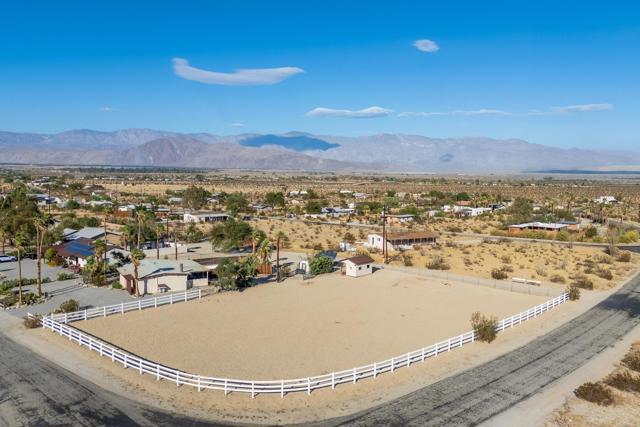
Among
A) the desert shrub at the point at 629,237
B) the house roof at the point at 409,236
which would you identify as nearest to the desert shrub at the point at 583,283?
the house roof at the point at 409,236

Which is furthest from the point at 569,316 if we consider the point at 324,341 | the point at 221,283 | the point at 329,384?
the point at 221,283

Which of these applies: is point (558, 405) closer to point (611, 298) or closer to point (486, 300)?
point (486, 300)

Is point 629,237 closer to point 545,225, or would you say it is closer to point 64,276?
point 545,225

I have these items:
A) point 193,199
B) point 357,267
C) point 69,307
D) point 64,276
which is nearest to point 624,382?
point 357,267

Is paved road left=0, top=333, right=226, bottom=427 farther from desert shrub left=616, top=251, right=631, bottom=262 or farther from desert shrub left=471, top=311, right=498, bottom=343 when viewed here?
desert shrub left=616, top=251, right=631, bottom=262

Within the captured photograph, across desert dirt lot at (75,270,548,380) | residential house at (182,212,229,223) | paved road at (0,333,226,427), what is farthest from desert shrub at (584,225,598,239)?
paved road at (0,333,226,427)

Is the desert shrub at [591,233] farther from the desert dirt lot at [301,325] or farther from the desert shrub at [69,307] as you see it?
the desert shrub at [69,307]
